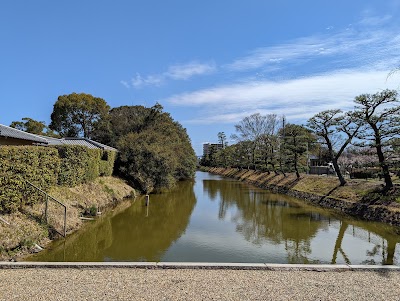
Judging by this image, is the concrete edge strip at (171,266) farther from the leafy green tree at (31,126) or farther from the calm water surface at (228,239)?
the leafy green tree at (31,126)

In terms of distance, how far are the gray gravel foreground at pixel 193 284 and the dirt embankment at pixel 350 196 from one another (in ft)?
33.1

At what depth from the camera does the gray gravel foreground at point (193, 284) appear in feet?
16.7

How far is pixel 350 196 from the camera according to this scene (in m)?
19.4

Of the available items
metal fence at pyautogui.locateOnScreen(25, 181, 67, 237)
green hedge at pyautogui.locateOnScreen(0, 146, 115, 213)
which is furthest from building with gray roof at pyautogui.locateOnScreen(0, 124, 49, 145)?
metal fence at pyautogui.locateOnScreen(25, 181, 67, 237)

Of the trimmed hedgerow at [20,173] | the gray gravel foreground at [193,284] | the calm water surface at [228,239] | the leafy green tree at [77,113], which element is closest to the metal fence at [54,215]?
the trimmed hedgerow at [20,173]

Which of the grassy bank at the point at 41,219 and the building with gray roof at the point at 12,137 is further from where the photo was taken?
the building with gray roof at the point at 12,137

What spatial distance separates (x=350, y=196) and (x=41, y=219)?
1768 cm

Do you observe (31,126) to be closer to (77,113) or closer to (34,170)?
(77,113)

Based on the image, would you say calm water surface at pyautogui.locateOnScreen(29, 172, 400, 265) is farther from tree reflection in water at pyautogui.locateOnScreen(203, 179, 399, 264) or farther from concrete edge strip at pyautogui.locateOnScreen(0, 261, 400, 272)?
concrete edge strip at pyautogui.locateOnScreen(0, 261, 400, 272)

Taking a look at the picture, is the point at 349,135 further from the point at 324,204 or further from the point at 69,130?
the point at 69,130

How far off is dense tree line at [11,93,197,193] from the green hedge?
329 inches

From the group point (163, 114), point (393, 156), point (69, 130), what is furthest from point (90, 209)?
point (69, 130)

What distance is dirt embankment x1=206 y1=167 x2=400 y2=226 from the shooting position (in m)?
15.3

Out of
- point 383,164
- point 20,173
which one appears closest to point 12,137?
point 20,173
